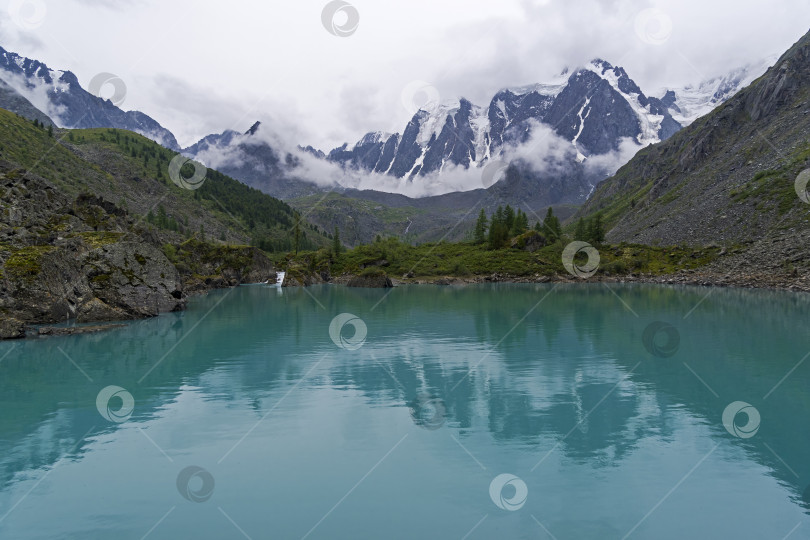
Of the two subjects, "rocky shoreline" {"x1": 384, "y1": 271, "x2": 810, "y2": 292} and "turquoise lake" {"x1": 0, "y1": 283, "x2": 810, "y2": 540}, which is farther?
"rocky shoreline" {"x1": 384, "y1": 271, "x2": 810, "y2": 292}

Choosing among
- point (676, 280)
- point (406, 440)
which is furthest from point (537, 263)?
point (406, 440)

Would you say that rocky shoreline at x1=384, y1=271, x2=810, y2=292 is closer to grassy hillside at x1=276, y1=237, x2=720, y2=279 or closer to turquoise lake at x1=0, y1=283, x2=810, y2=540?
grassy hillside at x1=276, y1=237, x2=720, y2=279

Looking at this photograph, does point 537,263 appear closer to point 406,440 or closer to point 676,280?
point 676,280

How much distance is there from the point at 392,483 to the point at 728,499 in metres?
11.5

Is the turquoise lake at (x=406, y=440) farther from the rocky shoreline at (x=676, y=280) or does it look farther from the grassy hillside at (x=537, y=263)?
the grassy hillside at (x=537, y=263)

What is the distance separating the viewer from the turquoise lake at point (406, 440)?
50.2 feet

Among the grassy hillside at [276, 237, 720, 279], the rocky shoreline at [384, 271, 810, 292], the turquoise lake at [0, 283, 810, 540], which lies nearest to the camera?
the turquoise lake at [0, 283, 810, 540]

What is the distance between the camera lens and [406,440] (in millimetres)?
22109

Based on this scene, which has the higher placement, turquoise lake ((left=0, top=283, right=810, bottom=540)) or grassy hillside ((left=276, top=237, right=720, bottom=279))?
grassy hillside ((left=276, top=237, right=720, bottom=279))

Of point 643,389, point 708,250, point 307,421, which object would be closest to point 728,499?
point 643,389

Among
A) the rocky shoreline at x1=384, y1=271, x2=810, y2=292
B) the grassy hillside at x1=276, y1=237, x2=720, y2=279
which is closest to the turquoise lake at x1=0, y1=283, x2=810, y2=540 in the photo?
the rocky shoreline at x1=384, y1=271, x2=810, y2=292

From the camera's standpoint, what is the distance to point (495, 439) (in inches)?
867

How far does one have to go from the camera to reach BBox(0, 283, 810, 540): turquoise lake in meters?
15.3

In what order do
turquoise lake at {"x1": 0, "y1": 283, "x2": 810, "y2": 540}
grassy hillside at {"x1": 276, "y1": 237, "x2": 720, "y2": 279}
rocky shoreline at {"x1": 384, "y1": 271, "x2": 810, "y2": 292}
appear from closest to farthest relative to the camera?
turquoise lake at {"x1": 0, "y1": 283, "x2": 810, "y2": 540} < rocky shoreline at {"x1": 384, "y1": 271, "x2": 810, "y2": 292} < grassy hillside at {"x1": 276, "y1": 237, "x2": 720, "y2": 279}
